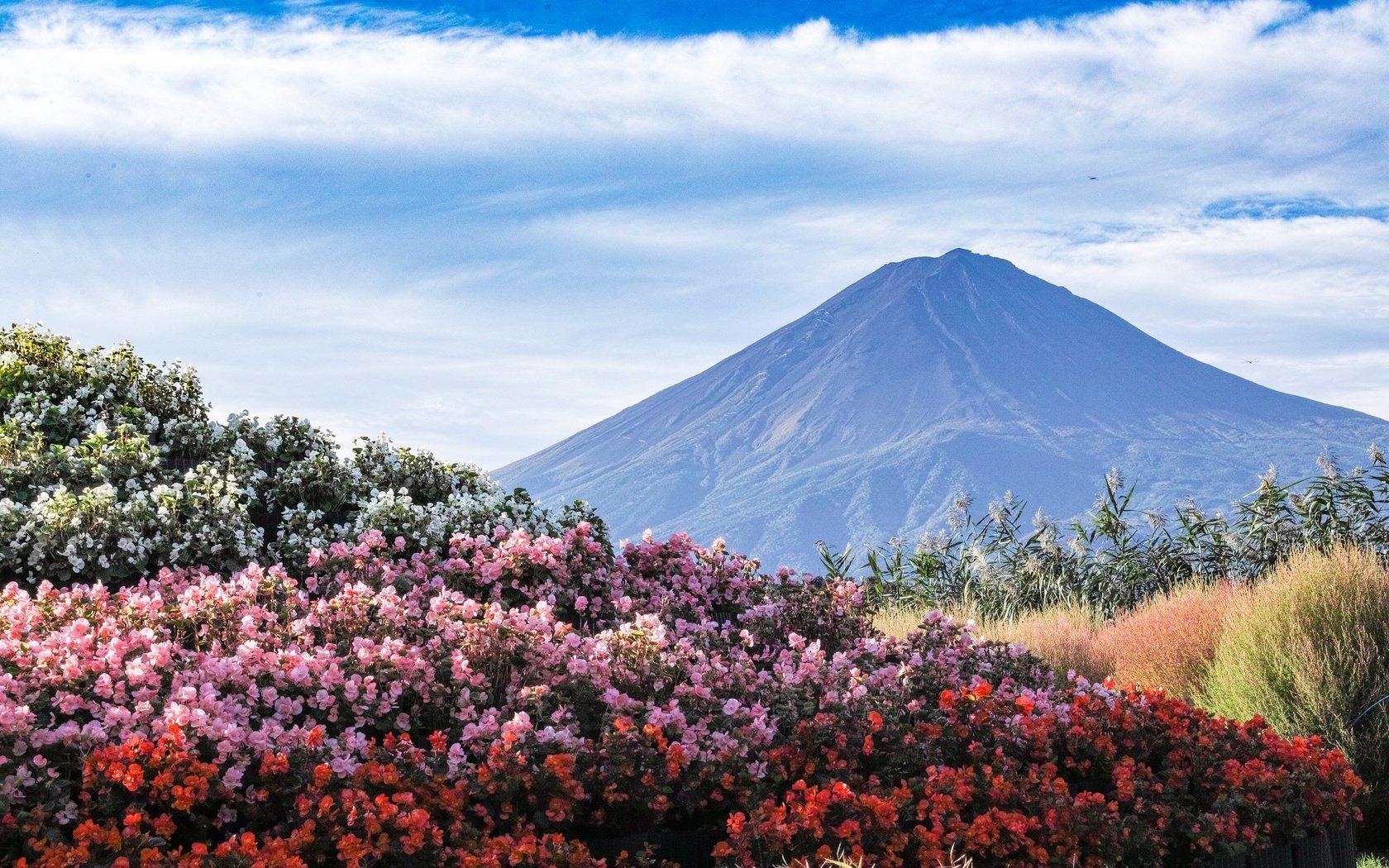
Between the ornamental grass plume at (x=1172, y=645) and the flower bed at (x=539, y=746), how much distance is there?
2404 millimetres

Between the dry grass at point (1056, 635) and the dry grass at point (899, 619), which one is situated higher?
the dry grass at point (899, 619)

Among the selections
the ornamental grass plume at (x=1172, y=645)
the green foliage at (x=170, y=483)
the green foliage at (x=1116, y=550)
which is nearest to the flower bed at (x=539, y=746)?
the green foliage at (x=170, y=483)

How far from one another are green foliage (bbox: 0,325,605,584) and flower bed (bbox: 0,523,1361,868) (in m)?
0.49

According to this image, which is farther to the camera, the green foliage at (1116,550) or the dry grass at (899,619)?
the green foliage at (1116,550)

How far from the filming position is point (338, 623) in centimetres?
506

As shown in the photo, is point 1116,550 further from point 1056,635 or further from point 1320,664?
point 1320,664

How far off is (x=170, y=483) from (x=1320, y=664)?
6.78m

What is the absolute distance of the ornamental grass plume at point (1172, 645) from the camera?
25.8ft

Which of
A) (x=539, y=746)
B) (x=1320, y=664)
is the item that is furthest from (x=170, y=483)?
(x=1320, y=664)

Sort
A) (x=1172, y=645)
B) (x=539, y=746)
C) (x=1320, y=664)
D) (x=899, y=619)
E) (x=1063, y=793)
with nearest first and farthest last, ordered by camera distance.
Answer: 1. (x=539, y=746)
2. (x=1063, y=793)
3. (x=1320, y=664)
4. (x=1172, y=645)
5. (x=899, y=619)

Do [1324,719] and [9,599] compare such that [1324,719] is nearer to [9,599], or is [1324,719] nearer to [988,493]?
[9,599]

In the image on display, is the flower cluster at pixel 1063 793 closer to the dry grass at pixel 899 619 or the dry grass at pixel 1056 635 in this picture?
the dry grass at pixel 1056 635

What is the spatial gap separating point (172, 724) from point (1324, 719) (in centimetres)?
613

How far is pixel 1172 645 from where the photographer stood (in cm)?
798
